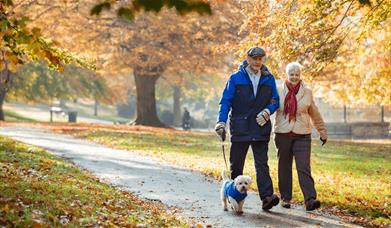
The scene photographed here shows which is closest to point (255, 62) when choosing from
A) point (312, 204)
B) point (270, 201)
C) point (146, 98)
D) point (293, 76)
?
point (293, 76)

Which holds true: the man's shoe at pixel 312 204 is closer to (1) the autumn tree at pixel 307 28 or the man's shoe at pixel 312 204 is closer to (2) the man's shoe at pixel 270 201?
(2) the man's shoe at pixel 270 201

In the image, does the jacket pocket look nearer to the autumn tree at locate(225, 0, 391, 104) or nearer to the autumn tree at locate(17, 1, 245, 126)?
the autumn tree at locate(225, 0, 391, 104)

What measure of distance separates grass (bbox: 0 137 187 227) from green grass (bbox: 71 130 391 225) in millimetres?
2814

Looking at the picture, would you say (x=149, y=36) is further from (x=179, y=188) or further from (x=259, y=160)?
(x=259, y=160)

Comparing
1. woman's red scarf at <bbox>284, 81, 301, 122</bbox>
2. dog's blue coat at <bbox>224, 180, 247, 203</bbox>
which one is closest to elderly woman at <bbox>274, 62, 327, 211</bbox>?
woman's red scarf at <bbox>284, 81, 301, 122</bbox>

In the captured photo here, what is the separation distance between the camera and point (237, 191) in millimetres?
7645

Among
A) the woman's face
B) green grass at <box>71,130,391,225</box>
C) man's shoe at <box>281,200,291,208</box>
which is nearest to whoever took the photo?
the woman's face

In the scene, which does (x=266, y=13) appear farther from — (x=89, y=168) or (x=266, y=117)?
(x=266, y=117)

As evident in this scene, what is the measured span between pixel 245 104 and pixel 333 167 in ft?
28.1

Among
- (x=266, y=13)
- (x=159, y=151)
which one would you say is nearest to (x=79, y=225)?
(x=266, y=13)

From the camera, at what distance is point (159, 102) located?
6988 cm

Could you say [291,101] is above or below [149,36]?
below

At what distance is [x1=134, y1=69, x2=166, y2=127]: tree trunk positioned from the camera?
33.5m

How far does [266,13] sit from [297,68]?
16.9ft
